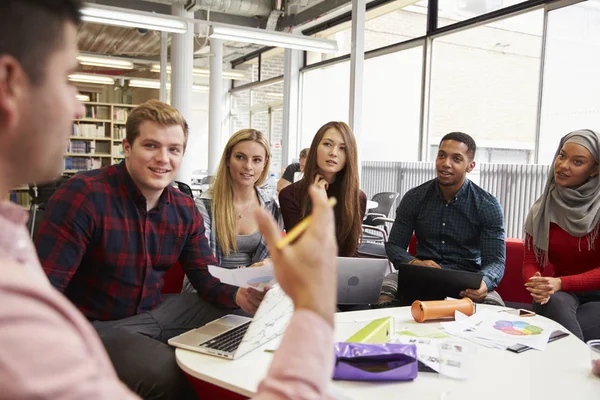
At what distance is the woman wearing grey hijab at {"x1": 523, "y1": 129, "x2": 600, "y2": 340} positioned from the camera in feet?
8.46

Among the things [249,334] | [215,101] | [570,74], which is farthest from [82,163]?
[249,334]

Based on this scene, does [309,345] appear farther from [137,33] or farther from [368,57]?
[137,33]

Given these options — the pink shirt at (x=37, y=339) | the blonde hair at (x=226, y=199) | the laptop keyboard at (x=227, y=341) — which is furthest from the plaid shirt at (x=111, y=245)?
the pink shirt at (x=37, y=339)

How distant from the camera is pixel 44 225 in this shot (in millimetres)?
1763

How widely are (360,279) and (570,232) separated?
1.35m

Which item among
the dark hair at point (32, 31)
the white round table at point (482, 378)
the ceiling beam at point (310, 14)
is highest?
the ceiling beam at point (310, 14)

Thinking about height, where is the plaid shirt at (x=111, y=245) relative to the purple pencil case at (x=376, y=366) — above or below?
above

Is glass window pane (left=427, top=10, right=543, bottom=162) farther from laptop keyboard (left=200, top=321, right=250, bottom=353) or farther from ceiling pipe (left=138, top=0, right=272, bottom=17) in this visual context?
laptop keyboard (left=200, top=321, right=250, bottom=353)

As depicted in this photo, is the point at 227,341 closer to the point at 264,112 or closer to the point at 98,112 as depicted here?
the point at 264,112

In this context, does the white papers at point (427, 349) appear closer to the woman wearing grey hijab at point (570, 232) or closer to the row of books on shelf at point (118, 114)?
the woman wearing grey hijab at point (570, 232)

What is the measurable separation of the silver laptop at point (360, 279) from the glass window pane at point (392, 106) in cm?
486

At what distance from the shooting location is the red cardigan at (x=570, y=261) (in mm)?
2588

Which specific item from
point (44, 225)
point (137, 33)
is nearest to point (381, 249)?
point (44, 225)

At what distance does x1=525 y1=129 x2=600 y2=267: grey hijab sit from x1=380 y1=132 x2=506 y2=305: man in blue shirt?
0.19 meters
